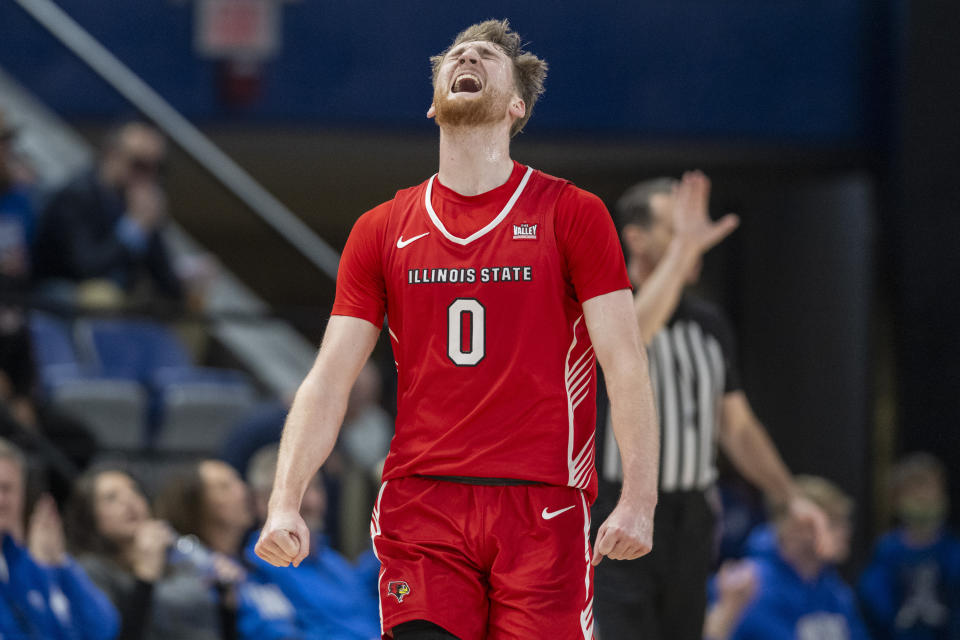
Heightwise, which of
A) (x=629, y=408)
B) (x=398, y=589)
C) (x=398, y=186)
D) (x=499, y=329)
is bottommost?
(x=398, y=589)

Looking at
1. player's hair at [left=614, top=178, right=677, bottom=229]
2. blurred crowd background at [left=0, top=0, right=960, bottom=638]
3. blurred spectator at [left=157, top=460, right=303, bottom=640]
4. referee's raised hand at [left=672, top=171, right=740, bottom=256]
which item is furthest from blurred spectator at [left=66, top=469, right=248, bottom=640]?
referee's raised hand at [left=672, top=171, right=740, bottom=256]

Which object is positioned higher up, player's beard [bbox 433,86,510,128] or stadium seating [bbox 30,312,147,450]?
player's beard [bbox 433,86,510,128]

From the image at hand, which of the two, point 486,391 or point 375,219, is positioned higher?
point 375,219

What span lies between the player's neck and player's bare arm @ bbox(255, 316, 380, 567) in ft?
1.28

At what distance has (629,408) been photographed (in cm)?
303

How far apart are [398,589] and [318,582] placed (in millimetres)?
3203

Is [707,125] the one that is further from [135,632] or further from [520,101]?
[520,101]

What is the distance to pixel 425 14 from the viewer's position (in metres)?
10.7

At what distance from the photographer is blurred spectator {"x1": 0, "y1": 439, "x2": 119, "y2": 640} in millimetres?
5098

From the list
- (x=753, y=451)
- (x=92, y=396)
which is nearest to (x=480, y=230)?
(x=753, y=451)

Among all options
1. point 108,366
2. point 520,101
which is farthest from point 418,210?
point 108,366

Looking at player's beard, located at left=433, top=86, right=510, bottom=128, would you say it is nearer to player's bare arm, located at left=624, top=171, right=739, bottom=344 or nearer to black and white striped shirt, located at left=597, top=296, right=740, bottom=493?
player's bare arm, located at left=624, top=171, right=739, bottom=344

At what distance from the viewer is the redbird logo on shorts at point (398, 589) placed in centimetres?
303

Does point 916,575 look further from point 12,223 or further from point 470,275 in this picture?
point 470,275
